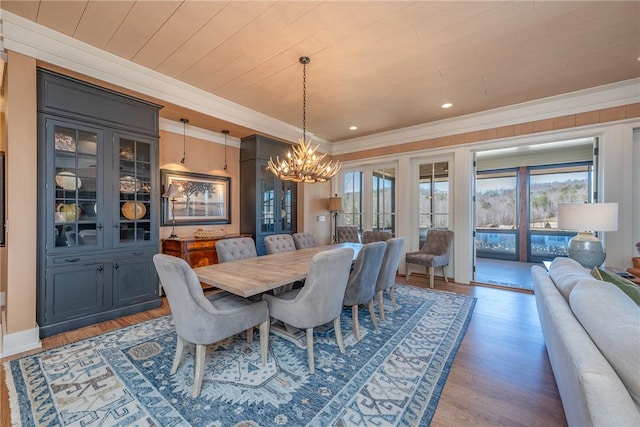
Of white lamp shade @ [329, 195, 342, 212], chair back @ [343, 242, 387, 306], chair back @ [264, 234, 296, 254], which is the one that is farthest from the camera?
white lamp shade @ [329, 195, 342, 212]

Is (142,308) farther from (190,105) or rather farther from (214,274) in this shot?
(190,105)

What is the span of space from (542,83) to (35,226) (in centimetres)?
584

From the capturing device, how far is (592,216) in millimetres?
2629

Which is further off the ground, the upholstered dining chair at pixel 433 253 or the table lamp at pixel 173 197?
the table lamp at pixel 173 197

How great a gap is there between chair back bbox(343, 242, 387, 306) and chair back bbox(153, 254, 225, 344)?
4.21ft

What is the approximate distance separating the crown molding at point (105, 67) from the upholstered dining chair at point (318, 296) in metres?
2.93

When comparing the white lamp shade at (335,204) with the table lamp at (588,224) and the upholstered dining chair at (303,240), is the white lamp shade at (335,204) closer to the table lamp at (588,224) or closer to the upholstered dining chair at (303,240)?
the upholstered dining chair at (303,240)

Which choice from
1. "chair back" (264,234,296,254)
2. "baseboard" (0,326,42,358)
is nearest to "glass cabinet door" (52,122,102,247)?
"baseboard" (0,326,42,358)

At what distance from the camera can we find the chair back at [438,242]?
15.5 feet

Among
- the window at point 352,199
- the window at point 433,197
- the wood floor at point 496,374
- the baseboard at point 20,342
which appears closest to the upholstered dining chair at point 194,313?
the wood floor at point 496,374

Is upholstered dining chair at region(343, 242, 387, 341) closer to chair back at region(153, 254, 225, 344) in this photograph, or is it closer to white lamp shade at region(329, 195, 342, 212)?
chair back at region(153, 254, 225, 344)

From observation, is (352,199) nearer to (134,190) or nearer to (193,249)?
(193,249)

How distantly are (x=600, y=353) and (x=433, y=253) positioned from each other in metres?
3.90

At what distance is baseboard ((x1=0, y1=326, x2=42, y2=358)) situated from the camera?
2318mm
